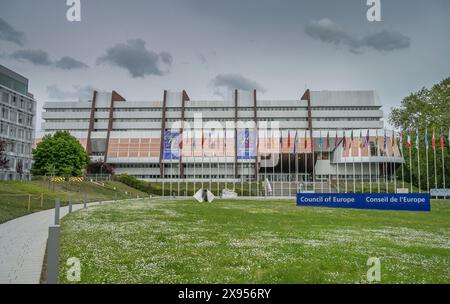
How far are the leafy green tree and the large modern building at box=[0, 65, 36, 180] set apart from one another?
232 ft

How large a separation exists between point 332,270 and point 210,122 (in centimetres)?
11247

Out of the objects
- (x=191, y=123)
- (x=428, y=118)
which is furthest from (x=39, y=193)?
(x=191, y=123)

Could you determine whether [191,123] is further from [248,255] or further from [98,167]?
[248,255]

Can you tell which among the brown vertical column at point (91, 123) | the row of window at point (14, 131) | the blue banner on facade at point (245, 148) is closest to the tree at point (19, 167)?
the row of window at point (14, 131)

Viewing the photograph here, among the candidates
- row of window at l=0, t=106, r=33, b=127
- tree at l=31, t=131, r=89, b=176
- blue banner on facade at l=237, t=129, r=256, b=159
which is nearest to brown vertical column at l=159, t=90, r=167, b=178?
blue banner on facade at l=237, t=129, r=256, b=159

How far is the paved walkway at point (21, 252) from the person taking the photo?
9.19 m

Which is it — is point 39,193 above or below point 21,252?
above

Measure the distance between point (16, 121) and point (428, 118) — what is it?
76.4m

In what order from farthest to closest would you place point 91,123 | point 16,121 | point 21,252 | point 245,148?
point 91,123 < point 245,148 < point 16,121 < point 21,252

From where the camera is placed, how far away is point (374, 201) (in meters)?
36.8

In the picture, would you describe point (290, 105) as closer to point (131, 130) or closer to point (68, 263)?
point (131, 130)

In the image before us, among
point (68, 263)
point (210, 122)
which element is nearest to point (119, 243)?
point (68, 263)

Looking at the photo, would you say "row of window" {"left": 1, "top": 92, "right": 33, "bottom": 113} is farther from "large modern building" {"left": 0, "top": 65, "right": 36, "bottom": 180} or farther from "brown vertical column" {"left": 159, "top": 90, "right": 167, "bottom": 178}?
"brown vertical column" {"left": 159, "top": 90, "right": 167, "bottom": 178}
